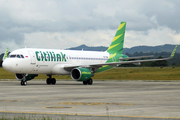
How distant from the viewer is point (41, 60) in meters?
40.5

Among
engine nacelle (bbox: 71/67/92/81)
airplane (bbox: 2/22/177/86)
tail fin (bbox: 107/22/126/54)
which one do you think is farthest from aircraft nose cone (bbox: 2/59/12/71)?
tail fin (bbox: 107/22/126/54)

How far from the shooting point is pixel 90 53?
49500mm

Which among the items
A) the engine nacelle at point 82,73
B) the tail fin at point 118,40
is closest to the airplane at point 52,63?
the engine nacelle at point 82,73

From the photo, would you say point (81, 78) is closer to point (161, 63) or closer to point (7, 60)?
point (7, 60)

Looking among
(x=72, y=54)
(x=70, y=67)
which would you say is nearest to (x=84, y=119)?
(x=70, y=67)

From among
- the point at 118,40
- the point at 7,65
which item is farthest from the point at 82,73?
the point at 118,40

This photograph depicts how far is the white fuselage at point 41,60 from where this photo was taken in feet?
125

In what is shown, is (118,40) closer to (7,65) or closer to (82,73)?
(82,73)

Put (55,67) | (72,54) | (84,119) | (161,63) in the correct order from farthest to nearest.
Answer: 1. (161,63)
2. (72,54)
3. (55,67)
4. (84,119)

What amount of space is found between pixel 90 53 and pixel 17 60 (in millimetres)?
14061

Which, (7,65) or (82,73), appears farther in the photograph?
(82,73)

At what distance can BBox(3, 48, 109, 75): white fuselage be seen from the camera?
38.1 metres

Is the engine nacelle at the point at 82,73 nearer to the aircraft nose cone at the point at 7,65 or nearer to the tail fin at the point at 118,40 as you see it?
the aircraft nose cone at the point at 7,65

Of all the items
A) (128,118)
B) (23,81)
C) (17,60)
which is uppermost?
(17,60)
